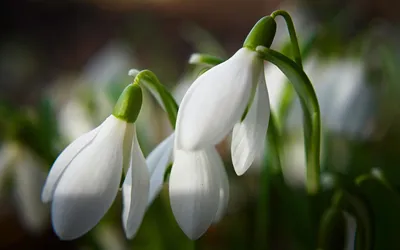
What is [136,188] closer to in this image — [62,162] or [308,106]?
[62,162]

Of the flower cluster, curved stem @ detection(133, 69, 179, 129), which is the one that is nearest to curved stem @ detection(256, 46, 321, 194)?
the flower cluster

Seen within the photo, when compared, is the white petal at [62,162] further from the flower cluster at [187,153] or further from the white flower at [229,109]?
the white flower at [229,109]

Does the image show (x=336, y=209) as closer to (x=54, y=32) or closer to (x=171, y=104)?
(x=171, y=104)

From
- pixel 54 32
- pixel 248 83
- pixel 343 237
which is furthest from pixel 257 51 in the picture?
pixel 54 32

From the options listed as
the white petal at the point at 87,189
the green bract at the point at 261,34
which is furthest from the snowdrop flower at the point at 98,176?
the green bract at the point at 261,34

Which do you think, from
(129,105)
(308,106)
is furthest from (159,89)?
(308,106)

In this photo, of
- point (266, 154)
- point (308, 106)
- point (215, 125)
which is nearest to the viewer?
point (215, 125)

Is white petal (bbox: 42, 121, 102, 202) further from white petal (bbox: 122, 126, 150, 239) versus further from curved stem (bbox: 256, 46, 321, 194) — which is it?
curved stem (bbox: 256, 46, 321, 194)
